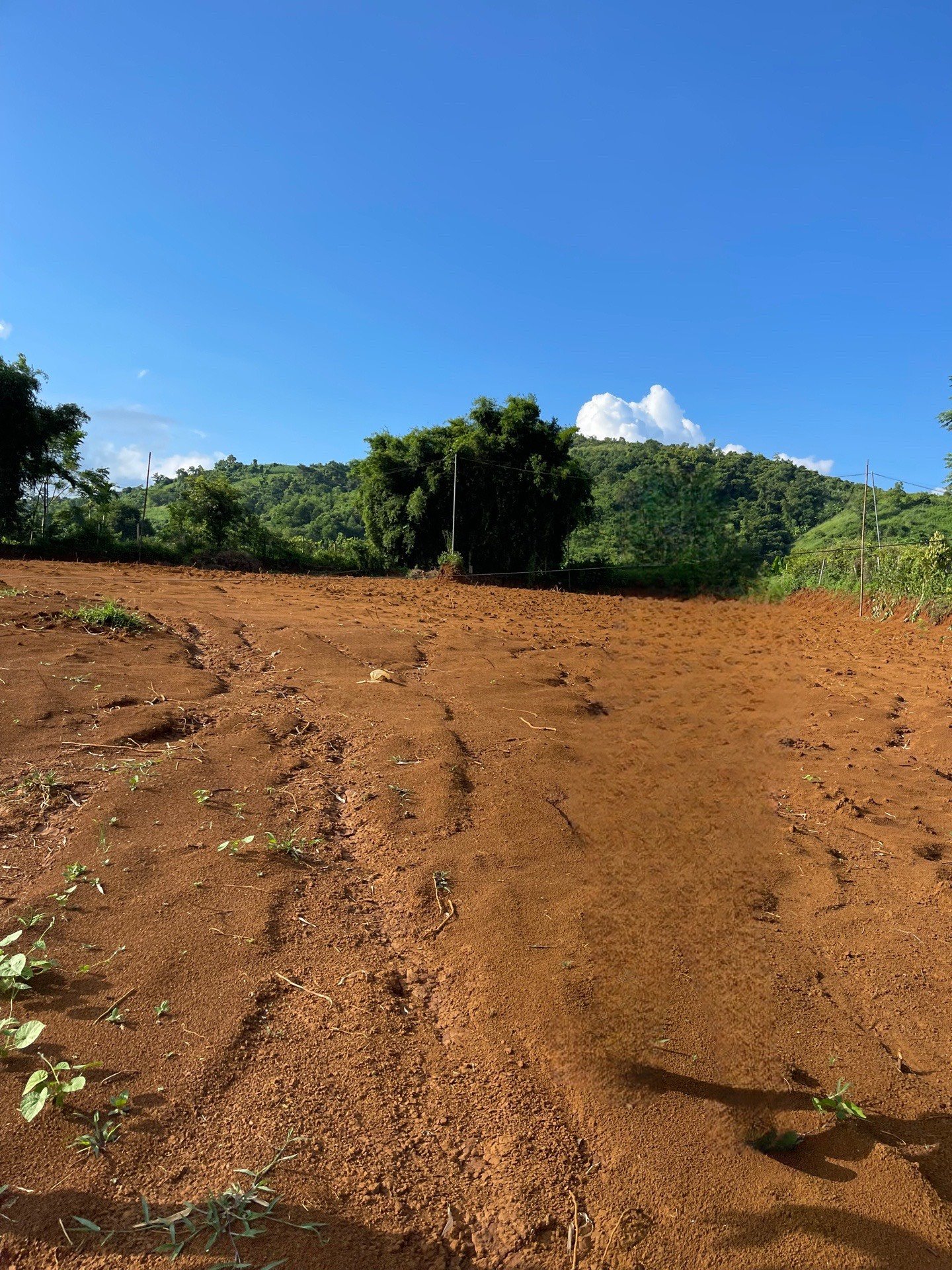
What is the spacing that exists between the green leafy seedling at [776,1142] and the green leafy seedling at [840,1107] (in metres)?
0.13

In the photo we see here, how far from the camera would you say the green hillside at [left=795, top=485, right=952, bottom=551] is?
58.8ft

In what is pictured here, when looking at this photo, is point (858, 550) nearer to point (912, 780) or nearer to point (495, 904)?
point (912, 780)

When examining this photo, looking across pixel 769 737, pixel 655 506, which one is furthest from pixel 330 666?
pixel 655 506

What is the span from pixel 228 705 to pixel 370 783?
119cm

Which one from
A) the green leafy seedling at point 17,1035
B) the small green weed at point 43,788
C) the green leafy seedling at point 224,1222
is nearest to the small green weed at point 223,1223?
the green leafy seedling at point 224,1222

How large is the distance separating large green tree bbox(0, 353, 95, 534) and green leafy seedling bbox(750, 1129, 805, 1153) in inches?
628

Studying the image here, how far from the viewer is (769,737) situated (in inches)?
172

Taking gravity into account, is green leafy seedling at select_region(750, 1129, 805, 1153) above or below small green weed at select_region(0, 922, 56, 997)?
below

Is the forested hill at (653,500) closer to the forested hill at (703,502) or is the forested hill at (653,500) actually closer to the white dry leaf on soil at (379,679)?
the forested hill at (703,502)

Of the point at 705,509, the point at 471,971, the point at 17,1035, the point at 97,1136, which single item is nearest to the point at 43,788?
the point at 17,1035

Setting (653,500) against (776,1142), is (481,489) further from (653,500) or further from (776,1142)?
(776,1142)

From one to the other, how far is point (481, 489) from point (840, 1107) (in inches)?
670

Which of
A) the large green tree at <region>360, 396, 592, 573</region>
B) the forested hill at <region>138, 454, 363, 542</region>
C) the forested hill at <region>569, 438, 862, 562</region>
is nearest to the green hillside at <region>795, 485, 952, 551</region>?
the forested hill at <region>569, 438, 862, 562</region>

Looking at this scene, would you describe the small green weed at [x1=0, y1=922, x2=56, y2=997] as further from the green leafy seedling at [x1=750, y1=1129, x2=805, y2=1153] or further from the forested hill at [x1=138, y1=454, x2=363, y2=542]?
the forested hill at [x1=138, y1=454, x2=363, y2=542]
